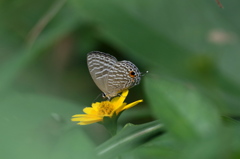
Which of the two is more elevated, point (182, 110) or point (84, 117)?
point (182, 110)

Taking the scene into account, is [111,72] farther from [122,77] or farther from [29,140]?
[29,140]

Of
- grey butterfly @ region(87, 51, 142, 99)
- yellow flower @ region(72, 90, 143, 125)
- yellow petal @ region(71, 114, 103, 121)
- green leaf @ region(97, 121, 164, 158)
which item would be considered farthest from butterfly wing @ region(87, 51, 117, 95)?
green leaf @ region(97, 121, 164, 158)

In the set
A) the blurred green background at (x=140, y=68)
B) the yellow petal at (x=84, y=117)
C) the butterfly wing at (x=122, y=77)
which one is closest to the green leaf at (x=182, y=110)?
the blurred green background at (x=140, y=68)

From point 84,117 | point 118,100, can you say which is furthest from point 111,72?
point 84,117

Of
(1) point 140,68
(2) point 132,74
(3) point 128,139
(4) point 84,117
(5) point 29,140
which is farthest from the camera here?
(1) point 140,68

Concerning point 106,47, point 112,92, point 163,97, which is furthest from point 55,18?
point 163,97

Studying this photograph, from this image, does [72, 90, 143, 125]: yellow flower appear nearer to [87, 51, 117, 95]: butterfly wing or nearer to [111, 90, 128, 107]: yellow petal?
[111, 90, 128, 107]: yellow petal
